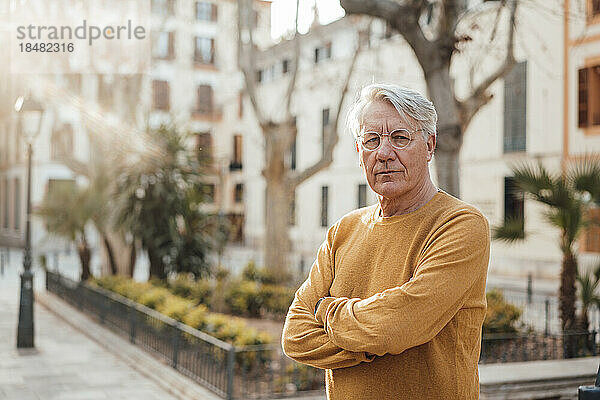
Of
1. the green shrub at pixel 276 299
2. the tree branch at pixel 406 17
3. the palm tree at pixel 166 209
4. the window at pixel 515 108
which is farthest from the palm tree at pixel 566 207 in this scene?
the window at pixel 515 108

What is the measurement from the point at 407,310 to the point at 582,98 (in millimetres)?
19747

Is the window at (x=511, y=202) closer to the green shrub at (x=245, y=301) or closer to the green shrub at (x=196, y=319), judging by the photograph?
the green shrub at (x=245, y=301)

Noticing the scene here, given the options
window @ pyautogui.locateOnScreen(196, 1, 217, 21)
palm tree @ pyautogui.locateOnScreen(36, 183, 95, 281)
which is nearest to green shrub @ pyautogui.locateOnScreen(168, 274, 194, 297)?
palm tree @ pyautogui.locateOnScreen(36, 183, 95, 281)

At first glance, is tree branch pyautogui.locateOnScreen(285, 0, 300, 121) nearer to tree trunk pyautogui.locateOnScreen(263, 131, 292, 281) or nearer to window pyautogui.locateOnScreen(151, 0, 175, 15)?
tree trunk pyautogui.locateOnScreen(263, 131, 292, 281)

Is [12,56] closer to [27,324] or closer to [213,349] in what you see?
[213,349]

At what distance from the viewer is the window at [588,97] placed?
19797 millimetres

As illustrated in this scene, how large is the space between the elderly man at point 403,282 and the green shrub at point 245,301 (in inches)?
394

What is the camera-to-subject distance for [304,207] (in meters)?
34.9

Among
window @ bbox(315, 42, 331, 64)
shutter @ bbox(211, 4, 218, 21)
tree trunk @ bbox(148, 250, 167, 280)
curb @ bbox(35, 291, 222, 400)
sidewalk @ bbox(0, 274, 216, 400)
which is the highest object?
shutter @ bbox(211, 4, 218, 21)

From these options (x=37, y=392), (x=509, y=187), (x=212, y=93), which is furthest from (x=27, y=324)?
(x=212, y=93)

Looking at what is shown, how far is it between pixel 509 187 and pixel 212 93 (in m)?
25.3

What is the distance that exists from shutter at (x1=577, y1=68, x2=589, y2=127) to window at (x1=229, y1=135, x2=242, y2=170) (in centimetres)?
2627

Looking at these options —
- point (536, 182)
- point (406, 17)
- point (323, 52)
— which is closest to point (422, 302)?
point (406, 17)

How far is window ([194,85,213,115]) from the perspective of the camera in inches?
1730
